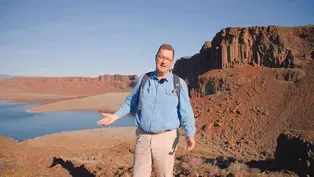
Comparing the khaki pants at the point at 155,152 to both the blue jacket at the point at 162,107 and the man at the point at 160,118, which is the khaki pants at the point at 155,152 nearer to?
the man at the point at 160,118

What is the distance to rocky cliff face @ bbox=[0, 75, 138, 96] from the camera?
100 metres

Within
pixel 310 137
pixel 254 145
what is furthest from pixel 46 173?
pixel 254 145

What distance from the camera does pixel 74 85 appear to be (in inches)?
4171

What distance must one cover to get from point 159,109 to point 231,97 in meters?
23.3

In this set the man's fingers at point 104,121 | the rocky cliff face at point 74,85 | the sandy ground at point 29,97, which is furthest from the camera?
the rocky cliff face at point 74,85

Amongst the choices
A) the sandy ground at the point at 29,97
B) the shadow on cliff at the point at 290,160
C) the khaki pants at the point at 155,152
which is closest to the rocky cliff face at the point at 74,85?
the sandy ground at the point at 29,97

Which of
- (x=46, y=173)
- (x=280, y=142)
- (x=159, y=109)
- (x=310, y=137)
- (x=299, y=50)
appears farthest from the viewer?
(x=299, y=50)

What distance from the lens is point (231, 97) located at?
25.8 metres

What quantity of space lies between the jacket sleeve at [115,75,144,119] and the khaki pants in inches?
12.5

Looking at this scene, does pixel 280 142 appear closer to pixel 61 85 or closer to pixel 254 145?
pixel 254 145

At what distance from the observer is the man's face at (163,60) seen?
3398 mm

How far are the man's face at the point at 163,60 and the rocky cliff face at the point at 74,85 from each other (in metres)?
96.3

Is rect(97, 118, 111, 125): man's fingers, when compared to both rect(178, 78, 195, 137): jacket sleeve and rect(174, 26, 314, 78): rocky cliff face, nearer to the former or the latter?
rect(178, 78, 195, 137): jacket sleeve

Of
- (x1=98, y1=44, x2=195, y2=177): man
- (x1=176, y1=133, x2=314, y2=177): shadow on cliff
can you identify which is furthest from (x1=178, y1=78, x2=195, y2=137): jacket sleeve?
(x1=176, y1=133, x2=314, y2=177): shadow on cliff
